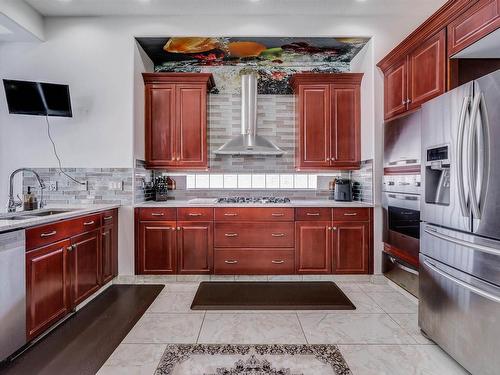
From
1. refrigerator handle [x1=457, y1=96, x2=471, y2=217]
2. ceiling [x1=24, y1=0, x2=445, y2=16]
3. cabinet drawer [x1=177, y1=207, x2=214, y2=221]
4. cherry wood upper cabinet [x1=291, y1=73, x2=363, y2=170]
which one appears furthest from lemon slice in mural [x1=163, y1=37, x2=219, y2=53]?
refrigerator handle [x1=457, y1=96, x2=471, y2=217]

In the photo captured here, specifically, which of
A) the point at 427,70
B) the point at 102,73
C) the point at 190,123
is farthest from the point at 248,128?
the point at 427,70

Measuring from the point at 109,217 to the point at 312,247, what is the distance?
233 centimetres

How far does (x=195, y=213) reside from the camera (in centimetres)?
358

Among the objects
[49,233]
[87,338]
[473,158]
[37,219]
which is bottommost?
[87,338]

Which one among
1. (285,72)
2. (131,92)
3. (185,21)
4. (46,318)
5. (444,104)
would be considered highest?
(185,21)

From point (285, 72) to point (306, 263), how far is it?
2.59 metres

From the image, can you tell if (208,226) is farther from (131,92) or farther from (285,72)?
(285,72)

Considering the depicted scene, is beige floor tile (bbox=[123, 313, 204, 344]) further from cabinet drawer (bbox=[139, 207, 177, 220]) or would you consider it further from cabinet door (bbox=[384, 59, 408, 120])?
cabinet door (bbox=[384, 59, 408, 120])

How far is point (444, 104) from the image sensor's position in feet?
6.71

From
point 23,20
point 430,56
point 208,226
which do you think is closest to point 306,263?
point 208,226

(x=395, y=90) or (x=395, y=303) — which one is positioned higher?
(x=395, y=90)

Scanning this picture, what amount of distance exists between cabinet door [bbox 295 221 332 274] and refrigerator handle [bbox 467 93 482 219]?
1924mm

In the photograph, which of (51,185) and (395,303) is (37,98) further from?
(395,303)

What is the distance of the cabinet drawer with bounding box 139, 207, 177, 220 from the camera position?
3561mm
